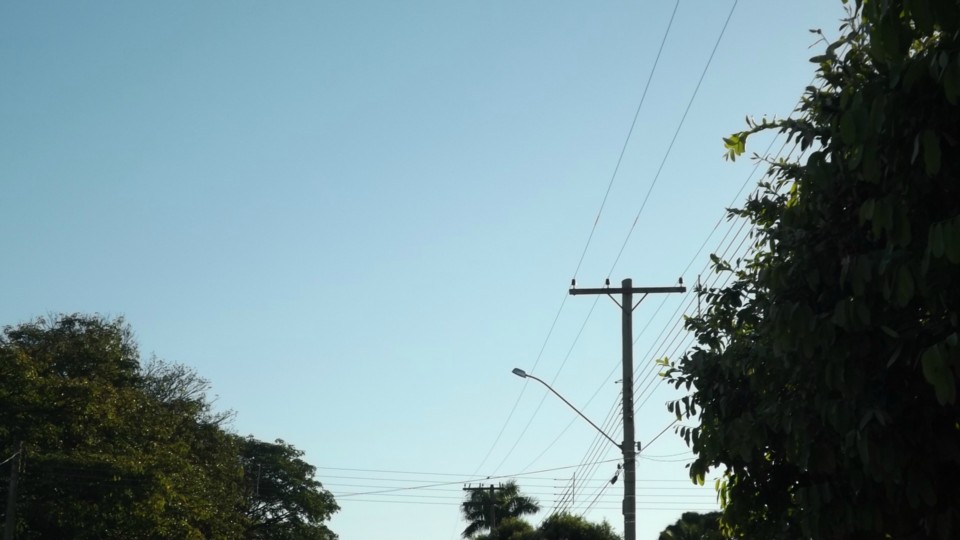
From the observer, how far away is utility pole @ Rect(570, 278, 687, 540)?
23812 millimetres

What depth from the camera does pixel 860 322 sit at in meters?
7.43

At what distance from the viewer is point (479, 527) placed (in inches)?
3319

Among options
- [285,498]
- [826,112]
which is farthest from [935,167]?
[285,498]

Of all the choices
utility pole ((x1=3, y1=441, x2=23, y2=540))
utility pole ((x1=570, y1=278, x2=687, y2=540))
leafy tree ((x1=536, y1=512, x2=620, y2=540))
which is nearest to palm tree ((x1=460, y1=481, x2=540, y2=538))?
leafy tree ((x1=536, y1=512, x2=620, y2=540))

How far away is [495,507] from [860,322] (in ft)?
251

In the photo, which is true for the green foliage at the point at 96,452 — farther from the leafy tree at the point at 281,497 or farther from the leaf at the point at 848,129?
the leaf at the point at 848,129

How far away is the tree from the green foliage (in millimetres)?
36398

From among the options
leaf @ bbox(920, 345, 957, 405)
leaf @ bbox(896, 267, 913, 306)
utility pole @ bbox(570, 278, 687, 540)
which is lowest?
leaf @ bbox(920, 345, 957, 405)

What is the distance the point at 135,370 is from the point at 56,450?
1201 cm

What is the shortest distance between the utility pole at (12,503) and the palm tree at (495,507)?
134ft

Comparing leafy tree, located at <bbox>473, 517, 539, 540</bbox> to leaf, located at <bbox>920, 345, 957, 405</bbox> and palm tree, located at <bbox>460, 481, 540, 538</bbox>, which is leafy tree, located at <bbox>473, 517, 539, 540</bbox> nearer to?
palm tree, located at <bbox>460, 481, 540, 538</bbox>

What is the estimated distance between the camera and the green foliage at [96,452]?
43625 millimetres

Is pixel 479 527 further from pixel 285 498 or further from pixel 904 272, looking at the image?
pixel 904 272

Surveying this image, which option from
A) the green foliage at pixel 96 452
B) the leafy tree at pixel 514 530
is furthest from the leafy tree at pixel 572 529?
the green foliage at pixel 96 452
